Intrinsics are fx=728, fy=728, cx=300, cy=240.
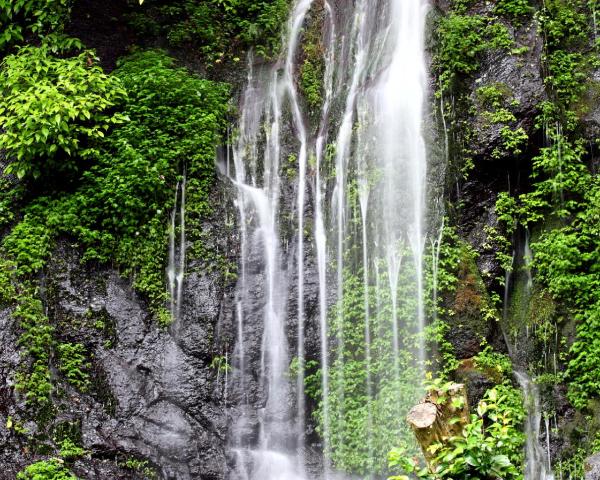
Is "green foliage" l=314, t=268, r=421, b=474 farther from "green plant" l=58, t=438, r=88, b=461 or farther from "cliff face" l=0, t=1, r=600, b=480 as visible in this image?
"green plant" l=58, t=438, r=88, b=461

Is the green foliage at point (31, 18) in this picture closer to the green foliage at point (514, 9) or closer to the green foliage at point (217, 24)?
the green foliage at point (217, 24)

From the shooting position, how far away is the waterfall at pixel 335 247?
27.6 ft

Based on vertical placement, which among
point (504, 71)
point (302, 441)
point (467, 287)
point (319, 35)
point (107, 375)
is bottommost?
point (302, 441)

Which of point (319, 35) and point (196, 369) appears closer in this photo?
point (196, 369)

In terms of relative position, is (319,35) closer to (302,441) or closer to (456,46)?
(456,46)

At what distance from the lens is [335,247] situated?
358 inches

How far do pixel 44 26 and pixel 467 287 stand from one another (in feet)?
22.4

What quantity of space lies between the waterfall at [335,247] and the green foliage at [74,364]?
5.72ft

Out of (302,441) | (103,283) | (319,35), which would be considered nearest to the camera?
(302,441)

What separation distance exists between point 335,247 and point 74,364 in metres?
3.41

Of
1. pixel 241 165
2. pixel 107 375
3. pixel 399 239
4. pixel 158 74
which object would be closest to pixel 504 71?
pixel 399 239

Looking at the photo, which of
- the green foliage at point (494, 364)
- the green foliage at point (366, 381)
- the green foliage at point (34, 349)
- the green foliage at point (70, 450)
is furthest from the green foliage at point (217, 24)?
the green foliage at point (70, 450)

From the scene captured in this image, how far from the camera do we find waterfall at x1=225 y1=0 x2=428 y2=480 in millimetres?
8422

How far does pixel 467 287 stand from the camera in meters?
8.64
